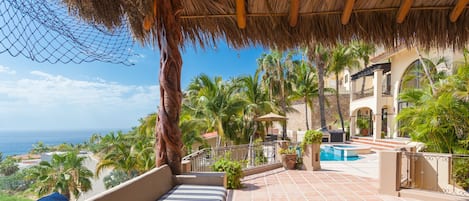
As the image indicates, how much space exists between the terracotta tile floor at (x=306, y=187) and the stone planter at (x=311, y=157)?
32 cm

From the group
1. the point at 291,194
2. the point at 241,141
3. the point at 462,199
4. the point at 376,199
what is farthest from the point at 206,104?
the point at 462,199

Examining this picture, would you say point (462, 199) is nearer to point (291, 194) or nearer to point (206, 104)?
point (291, 194)

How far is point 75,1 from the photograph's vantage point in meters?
3.03

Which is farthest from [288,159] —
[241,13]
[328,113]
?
[328,113]

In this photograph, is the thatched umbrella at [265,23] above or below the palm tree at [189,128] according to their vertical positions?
above

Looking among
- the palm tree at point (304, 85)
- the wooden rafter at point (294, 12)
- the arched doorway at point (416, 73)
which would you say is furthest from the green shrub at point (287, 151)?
the palm tree at point (304, 85)

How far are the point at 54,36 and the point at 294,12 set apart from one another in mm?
2816

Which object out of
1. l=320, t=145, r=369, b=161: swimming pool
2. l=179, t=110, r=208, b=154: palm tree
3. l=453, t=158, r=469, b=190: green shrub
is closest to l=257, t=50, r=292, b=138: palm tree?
l=320, t=145, r=369, b=161: swimming pool

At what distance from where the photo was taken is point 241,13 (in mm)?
3473

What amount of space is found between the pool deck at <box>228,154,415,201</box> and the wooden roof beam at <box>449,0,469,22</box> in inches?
127

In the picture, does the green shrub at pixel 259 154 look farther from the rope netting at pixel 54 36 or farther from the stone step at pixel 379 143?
the stone step at pixel 379 143

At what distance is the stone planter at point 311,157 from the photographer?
317 inches

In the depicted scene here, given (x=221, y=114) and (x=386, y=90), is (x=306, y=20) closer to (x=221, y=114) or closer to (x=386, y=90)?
(x=221, y=114)

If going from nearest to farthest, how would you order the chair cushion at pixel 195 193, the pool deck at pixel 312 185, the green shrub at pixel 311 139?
1. the chair cushion at pixel 195 193
2. the pool deck at pixel 312 185
3. the green shrub at pixel 311 139
